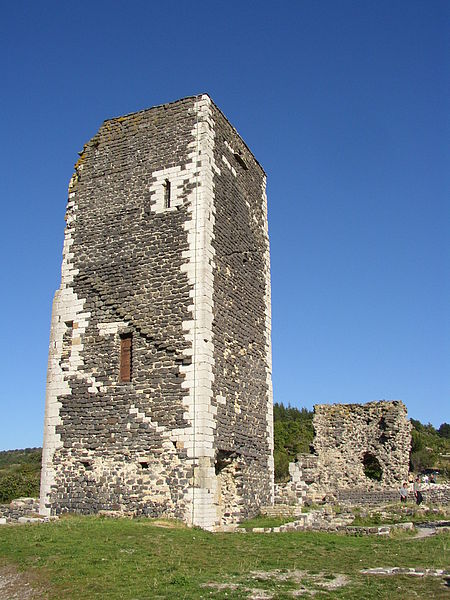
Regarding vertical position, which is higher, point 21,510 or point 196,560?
point 21,510

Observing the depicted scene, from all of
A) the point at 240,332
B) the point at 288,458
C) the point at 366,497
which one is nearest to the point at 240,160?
the point at 240,332

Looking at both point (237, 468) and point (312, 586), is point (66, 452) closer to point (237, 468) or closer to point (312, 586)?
point (237, 468)

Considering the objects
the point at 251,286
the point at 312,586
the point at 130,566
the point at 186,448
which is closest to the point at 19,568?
the point at 130,566

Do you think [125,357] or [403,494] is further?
[403,494]

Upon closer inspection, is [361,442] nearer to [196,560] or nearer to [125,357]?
[125,357]

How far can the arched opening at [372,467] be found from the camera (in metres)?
24.5

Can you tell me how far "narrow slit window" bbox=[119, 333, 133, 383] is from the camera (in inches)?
609

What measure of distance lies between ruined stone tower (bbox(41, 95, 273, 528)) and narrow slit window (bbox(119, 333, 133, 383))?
25 millimetres

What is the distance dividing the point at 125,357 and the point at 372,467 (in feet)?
48.6

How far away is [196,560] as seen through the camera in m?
9.64

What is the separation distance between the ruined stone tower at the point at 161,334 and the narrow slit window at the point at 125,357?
25 millimetres

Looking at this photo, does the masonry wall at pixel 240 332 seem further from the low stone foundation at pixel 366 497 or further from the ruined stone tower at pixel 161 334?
the low stone foundation at pixel 366 497

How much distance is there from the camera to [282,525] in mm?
14461

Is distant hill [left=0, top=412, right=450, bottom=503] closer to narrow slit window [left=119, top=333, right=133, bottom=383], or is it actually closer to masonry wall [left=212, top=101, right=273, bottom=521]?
masonry wall [left=212, top=101, right=273, bottom=521]
